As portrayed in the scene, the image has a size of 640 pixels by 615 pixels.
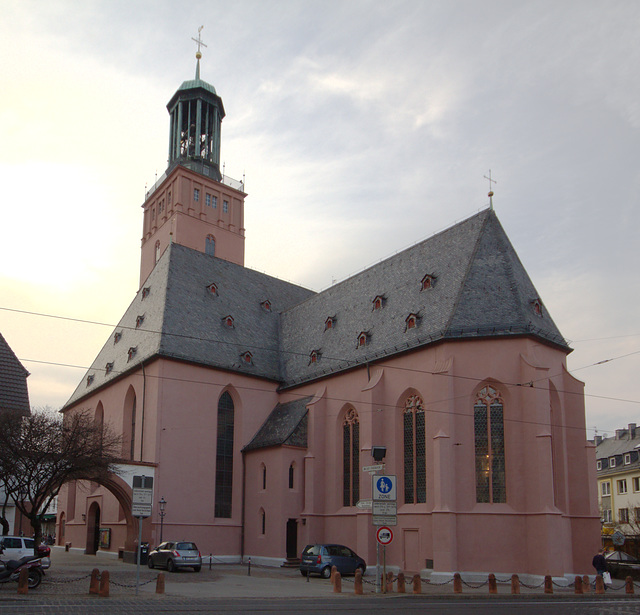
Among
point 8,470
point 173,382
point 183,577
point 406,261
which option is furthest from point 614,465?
point 8,470

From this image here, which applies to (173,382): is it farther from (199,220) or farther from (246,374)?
(199,220)

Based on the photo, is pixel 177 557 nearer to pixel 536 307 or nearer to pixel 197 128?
pixel 536 307

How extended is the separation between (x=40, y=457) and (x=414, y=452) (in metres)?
15.0

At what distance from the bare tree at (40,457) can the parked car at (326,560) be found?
8.88 m

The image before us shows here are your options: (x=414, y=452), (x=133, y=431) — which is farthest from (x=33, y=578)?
(x=133, y=431)

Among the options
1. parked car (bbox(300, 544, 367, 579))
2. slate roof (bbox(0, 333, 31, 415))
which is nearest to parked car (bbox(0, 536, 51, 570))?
parked car (bbox(300, 544, 367, 579))

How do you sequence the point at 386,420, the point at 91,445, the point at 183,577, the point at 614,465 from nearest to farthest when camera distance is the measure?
the point at 183,577 → the point at 91,445 → the point at 386,420 → the point at 614,465

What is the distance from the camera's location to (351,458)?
1315 inches

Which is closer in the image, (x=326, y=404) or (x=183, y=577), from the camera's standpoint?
(x=183, y=577)

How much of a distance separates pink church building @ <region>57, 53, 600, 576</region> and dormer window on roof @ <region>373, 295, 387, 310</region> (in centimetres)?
39

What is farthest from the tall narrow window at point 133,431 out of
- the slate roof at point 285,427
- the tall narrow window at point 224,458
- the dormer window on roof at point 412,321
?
the dormer window on roof at point 412,321

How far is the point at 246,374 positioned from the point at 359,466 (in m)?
8.56

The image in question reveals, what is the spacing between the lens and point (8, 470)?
2550 centimetres

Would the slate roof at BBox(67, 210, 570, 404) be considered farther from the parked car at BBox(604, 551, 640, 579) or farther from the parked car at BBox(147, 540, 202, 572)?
the parked car at BBox(604, 551, 640, 579)
